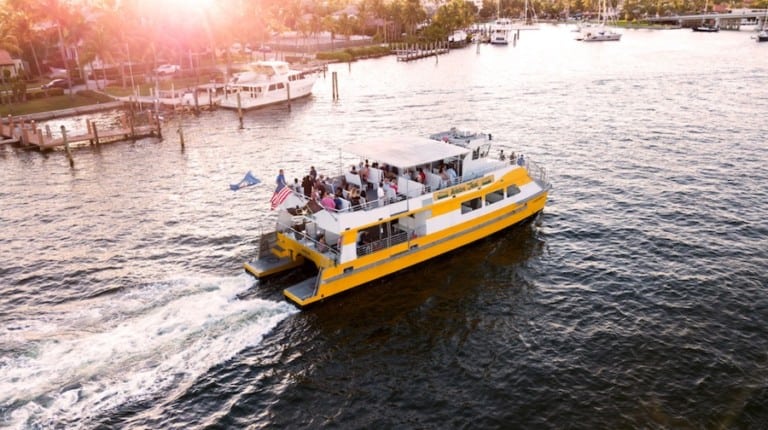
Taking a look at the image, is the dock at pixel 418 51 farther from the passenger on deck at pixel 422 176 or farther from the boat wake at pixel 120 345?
the boat wake at pixel 120 345

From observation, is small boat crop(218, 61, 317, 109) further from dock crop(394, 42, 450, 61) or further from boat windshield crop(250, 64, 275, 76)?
dock crop(394, 42, 450, 61)

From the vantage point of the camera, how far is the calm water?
20906 millimetres

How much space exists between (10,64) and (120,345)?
80518mm

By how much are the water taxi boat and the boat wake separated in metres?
2.83

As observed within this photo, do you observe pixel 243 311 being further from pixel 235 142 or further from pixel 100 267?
pixel 235 142

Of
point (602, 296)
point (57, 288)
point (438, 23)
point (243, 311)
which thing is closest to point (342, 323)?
point (243, 311)

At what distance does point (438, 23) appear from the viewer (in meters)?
163

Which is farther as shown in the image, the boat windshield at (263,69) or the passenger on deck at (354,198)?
the boat windshield at (263,69)

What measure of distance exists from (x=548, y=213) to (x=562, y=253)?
6449 mm

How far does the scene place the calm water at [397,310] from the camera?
68.6ft

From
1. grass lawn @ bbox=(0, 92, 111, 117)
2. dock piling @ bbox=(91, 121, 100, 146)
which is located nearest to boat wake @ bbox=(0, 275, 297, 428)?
dock piling @ bbox=(91, 121, 100, 146)

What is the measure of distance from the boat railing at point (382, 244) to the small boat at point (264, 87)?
52.9 metres

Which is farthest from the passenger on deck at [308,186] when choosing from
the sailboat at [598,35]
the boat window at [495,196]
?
the sailboat at [598,35]

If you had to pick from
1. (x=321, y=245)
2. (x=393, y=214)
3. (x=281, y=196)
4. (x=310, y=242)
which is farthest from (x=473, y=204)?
(x=281, y=196)
